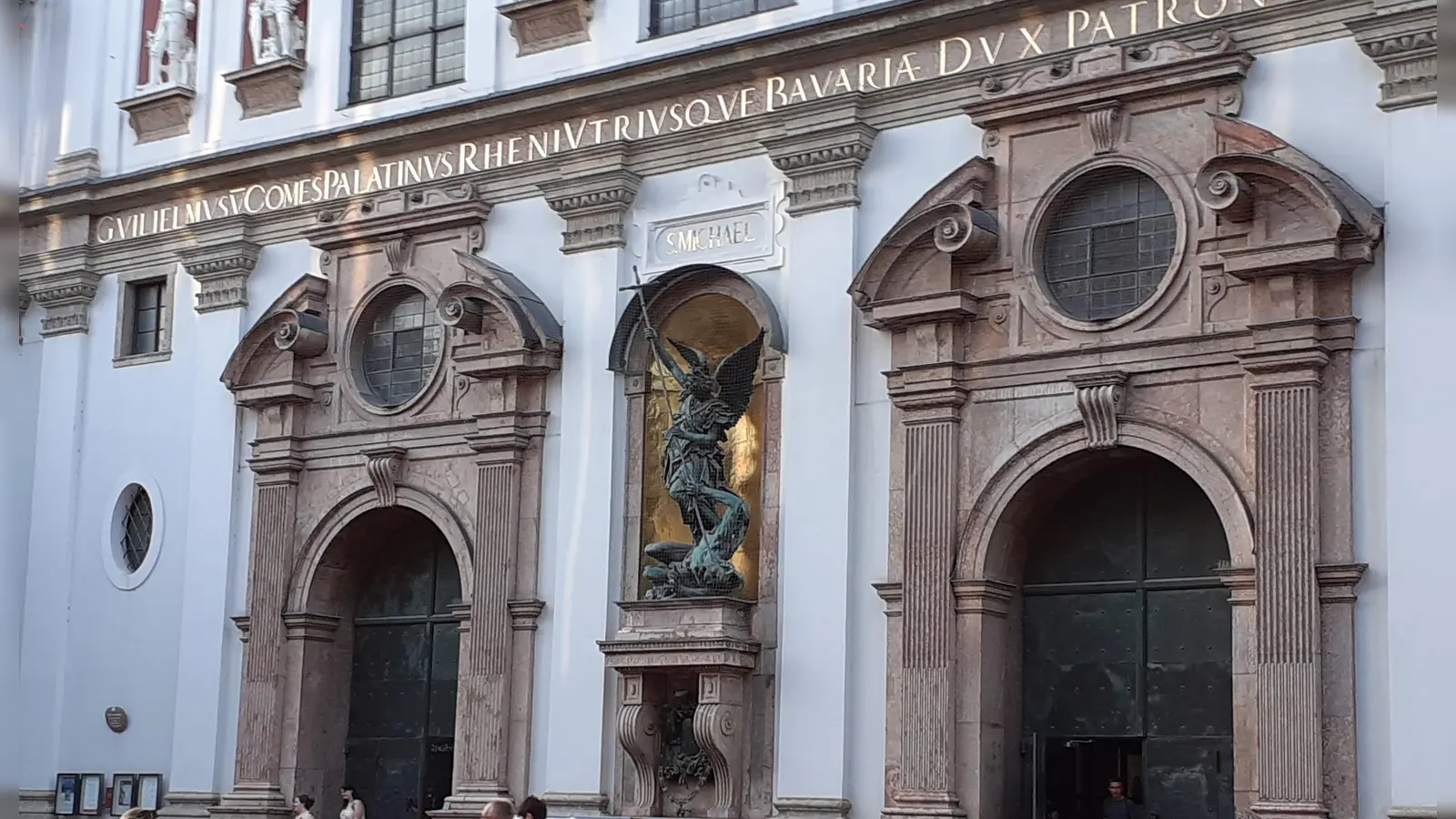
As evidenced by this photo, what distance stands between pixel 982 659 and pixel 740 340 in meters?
4.46

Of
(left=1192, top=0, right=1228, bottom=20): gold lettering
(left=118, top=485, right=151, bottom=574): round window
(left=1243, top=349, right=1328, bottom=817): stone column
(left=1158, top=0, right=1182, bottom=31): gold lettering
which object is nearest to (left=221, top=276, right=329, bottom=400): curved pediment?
(left=118, top=485, right=151, bottom=574): round window

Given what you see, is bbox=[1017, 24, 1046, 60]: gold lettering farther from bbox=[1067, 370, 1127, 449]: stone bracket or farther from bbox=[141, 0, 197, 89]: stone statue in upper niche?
bbox=[141, 0, 197, 89]: stone statue in upper niche

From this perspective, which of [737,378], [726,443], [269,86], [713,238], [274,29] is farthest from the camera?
[274,29]

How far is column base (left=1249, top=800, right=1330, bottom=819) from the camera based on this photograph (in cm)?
1406

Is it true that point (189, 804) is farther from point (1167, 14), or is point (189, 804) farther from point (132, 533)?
point (1167, 14)

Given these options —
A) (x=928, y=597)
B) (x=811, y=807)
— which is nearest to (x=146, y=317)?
(x=811, y=807)

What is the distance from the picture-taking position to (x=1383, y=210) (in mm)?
14648

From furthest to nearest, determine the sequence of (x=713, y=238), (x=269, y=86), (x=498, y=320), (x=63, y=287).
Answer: (x=63, y=287) → (x=269, y=86) → (x=498, y=320) → (x=713, y=238)

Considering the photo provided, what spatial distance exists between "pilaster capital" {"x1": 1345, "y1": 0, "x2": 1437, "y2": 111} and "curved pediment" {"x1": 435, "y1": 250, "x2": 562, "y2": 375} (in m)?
8.70

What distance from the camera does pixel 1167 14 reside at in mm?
16172

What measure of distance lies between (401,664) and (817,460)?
6.43 m

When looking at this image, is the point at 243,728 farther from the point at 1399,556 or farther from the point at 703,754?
the point at 1399,556

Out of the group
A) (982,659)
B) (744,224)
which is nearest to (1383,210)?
(982,659)

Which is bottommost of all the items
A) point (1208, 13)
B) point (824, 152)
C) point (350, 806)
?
point (350, 806)
